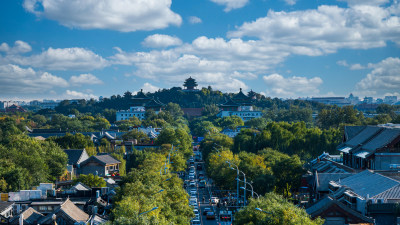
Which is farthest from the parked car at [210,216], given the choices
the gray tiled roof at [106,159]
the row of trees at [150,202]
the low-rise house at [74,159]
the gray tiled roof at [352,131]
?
the low-rise house at [74,159]

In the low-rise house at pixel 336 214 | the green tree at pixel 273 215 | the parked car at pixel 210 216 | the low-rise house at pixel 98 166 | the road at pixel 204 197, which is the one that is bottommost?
the road at pixel 204 197

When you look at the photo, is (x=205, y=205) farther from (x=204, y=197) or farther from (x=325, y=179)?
(x=325, y=179)

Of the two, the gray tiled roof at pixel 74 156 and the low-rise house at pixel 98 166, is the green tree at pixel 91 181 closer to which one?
the low-rise house at pixel 98 166

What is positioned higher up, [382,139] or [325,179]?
[382,139]

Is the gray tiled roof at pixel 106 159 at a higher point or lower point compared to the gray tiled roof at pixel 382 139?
lower

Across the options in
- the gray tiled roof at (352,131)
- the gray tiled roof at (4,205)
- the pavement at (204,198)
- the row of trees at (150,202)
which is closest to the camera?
the row of trees at (150,202)

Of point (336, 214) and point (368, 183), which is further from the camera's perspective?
point (368, 183)

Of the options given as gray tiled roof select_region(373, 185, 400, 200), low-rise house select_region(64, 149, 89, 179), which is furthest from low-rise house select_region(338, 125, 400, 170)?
low-rise house select_region(64, 149, 89, 179)

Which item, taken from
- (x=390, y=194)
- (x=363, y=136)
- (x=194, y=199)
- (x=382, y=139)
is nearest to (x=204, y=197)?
(x=194, y=199)
